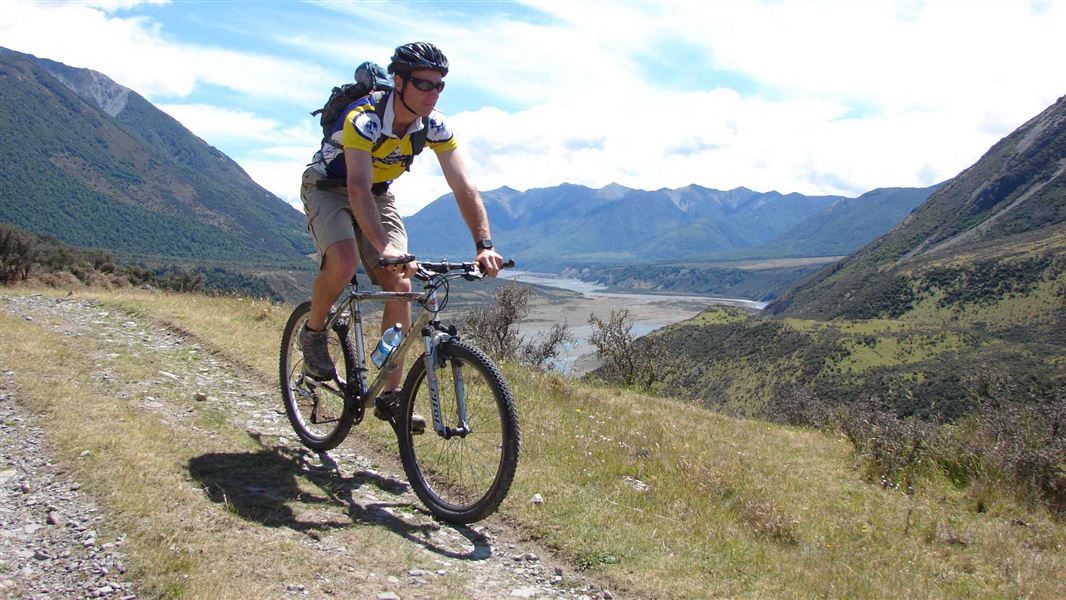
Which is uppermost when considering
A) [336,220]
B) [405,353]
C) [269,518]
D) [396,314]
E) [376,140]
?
[376,140]

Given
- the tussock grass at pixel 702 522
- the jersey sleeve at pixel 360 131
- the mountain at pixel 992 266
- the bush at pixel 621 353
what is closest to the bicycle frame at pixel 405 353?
the tussock grass at pixel 702 522

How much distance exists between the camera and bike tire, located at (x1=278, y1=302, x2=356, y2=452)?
218 inches

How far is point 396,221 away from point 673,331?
401 feet

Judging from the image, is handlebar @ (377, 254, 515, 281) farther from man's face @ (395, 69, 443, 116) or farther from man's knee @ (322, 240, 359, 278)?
man's face @ (395, 69, 443, 116)

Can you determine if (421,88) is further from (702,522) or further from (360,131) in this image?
(702,522)

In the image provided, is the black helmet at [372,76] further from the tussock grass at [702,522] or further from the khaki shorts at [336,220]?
the tussock grass at [702,522]

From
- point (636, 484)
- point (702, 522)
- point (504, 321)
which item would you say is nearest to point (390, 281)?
point (636, 484)

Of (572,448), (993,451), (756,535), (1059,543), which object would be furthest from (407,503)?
(993,451)

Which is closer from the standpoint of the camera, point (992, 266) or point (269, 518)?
point (269, 518)

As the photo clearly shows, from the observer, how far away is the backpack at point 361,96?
16.8 feet

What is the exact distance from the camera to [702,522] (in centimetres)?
497

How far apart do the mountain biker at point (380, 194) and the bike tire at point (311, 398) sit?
17 cm

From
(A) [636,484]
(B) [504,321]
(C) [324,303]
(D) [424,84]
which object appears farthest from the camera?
(B) [504,321]

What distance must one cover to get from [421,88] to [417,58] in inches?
7.6
